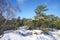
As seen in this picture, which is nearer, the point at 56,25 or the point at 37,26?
the point at 37,26

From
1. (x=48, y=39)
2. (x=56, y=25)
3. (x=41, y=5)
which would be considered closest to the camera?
(x=48, y=39)

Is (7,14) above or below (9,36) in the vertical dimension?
above

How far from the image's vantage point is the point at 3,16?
7453mm

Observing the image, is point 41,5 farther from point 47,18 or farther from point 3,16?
point 3,16

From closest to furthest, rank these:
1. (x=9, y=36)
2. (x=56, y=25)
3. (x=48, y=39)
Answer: (x=9, y=36) → (x=48, y=39) → (x=56, y=25)

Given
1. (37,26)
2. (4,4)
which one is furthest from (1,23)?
(37,26)

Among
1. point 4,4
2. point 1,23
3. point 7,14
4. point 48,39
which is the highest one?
point 4,4

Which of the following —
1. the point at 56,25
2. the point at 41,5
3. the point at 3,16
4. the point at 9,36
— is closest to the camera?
the point at 9,36

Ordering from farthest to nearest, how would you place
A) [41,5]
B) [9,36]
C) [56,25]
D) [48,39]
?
1. [56,25]
2. [41,5]
3. [48,39]
4. [9,36]

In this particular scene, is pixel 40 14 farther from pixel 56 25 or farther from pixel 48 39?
pixel 48 39

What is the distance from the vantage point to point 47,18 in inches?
508

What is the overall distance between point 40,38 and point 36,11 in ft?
22.1

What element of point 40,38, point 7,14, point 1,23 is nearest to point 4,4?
point 7,14

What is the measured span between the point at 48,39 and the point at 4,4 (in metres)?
3.12
